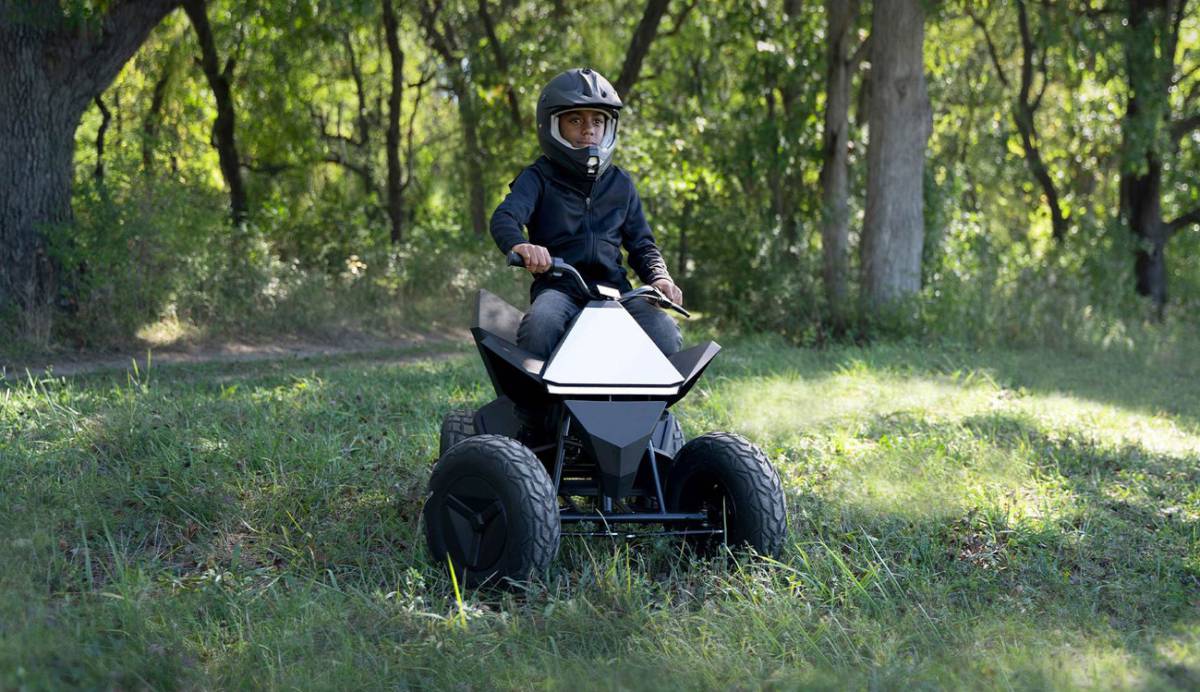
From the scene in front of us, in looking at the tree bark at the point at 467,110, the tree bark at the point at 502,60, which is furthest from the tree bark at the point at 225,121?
the tree bark at the point at 502,60

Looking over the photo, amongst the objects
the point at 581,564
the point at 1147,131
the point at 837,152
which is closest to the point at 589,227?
the point at 581,564

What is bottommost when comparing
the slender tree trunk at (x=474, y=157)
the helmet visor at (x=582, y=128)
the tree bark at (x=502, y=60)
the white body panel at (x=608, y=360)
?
the white body panel at (x=608, y=360)

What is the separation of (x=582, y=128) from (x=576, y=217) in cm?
39

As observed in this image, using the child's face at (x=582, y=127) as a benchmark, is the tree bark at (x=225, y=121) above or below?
above

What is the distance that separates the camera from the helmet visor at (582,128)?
5.18 metres

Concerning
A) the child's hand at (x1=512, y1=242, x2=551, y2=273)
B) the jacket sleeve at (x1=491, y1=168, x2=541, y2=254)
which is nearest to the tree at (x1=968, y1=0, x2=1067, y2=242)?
the jacket sleeve at (x1=491, y1=168, x2=541, y2=254)

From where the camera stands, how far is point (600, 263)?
5.27m

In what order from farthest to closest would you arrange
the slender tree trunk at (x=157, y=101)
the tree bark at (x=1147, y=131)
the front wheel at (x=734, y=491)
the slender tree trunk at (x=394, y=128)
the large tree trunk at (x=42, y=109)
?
the slender tree trunk at (x=394, y=128) < the slender tree trunk at (x=157, y=101) < the tree bark at (x=1147, y=131) < the large tree trunk at (x=42, y=109) < the front wheel at (x=734, y=491)

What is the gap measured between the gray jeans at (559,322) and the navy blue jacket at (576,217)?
188 mm

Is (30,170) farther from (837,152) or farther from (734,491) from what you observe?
(837,152)

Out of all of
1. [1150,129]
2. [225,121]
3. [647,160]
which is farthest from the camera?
[225,121]

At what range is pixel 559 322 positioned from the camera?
4848mm

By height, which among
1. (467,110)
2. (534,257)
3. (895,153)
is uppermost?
(467,110)

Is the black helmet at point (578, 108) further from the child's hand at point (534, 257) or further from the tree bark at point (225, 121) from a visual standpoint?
the tree bark at point (225, 121)
